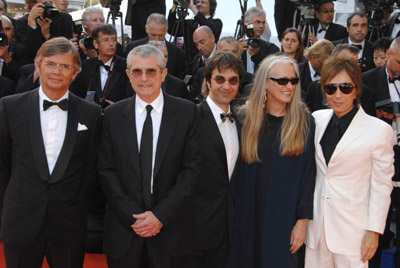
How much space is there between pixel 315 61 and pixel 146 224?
8.56 ft

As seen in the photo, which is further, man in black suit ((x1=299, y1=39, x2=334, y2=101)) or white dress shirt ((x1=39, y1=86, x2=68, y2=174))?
man in black suit ((x1=299, y1=39, x2=334, y2=101))

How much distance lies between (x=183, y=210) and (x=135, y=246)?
33 cm

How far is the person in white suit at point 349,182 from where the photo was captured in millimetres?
2465

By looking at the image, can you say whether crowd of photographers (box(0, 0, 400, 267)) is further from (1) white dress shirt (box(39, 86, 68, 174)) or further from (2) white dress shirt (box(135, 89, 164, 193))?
(1) white dress shirt (box(39, 86, 68, 174))

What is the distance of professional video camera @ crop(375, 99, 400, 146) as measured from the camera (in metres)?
3.28

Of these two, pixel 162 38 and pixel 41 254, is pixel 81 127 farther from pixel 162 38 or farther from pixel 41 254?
pixel 162 38

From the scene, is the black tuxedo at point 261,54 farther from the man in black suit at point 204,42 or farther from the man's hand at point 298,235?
the man's hand at point 298,235

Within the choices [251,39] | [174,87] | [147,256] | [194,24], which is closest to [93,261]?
[147,256]

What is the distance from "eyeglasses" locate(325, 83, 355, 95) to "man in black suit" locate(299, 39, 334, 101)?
1.71 meters

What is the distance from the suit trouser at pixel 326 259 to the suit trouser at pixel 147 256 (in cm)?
76

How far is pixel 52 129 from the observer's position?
255 cm

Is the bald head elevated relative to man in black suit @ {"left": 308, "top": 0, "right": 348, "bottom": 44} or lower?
lower

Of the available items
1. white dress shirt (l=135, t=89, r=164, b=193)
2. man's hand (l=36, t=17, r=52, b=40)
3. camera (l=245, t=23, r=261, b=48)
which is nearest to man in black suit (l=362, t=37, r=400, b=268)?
camera (l=245, t=23, r=261, b=48)

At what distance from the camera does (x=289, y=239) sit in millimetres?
2598
